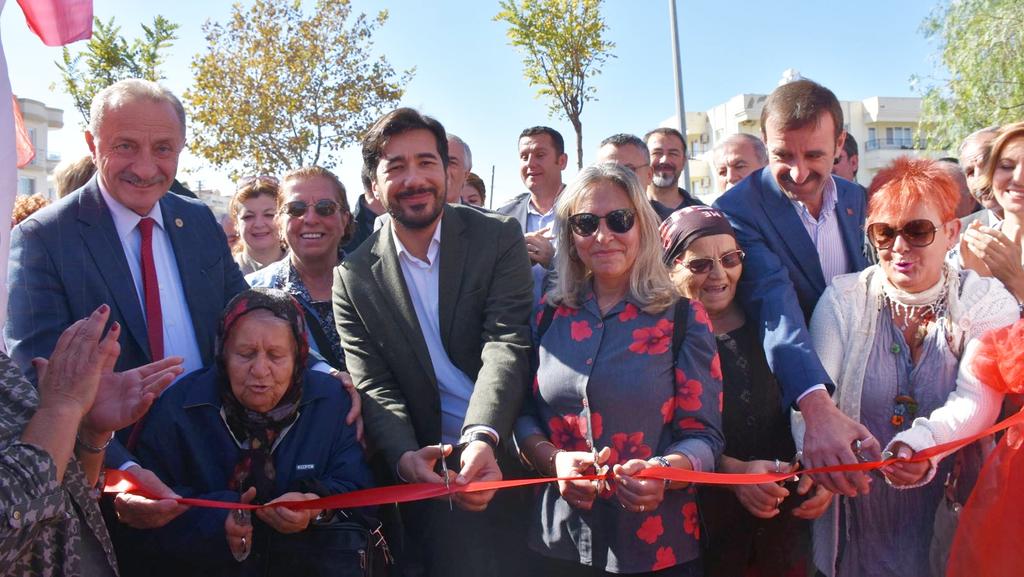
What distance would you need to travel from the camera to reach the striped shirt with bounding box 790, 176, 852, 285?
3896mm

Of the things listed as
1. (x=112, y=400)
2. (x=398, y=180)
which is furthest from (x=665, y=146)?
(x=112, y=400)

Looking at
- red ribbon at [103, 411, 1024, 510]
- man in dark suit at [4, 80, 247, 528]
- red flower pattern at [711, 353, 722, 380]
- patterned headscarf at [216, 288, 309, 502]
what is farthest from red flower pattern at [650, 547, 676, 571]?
man in dark suit at [4, 80, 247, 528]

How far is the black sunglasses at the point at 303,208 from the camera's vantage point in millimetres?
4641

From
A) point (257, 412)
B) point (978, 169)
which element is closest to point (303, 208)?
point (257, 412)

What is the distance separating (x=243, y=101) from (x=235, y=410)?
56.6 ft

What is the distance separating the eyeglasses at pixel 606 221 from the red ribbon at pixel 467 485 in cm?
101

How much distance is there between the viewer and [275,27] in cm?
1942

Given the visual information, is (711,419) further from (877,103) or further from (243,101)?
(877,103)

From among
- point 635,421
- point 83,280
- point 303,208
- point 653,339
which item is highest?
point 303,208

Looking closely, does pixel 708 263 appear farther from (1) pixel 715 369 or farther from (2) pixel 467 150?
A: (2) pixel 467 150

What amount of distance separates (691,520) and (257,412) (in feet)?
5.77

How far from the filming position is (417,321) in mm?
3633

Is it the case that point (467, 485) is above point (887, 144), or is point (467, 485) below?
below

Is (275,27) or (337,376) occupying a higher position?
(275,27)
